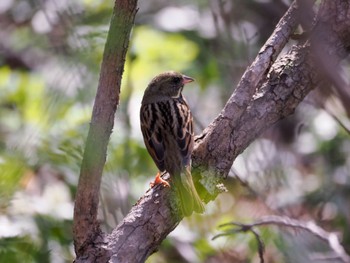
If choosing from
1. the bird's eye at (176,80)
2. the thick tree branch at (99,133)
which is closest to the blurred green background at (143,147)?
the thick tree branch at (99,133)

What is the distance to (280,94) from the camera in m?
3.67

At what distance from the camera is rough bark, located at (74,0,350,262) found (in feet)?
10.5

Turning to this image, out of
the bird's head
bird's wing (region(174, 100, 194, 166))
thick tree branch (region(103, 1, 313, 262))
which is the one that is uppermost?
the bird's head

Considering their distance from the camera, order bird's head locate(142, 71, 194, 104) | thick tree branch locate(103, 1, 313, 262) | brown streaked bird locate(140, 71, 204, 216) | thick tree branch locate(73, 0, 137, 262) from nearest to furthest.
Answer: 1. thick tree branch locate(73, 0, 137, 262)
2. thick tree branch locate(103, 1, 313, 262)
3. brown streaked bird locate(140, 71, 204, 216)
4. bird's head locate(142, 71, 194, 104)

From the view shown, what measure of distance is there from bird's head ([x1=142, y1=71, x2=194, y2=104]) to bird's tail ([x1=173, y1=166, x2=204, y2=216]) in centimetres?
137

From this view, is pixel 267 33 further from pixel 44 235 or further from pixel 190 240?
pixel 44 235

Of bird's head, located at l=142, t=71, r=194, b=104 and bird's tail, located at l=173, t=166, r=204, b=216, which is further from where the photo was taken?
bird's head, located at l=142, t=71, r=194, b=104

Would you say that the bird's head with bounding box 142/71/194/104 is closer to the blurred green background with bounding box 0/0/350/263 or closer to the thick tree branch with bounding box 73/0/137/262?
the blurred green background with bounding box 0/0/350/263

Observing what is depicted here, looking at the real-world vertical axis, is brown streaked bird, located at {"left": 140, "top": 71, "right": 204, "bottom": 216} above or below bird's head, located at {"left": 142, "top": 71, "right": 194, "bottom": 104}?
below

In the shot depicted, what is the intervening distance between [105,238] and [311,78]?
1110 mm

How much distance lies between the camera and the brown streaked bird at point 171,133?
3531mm

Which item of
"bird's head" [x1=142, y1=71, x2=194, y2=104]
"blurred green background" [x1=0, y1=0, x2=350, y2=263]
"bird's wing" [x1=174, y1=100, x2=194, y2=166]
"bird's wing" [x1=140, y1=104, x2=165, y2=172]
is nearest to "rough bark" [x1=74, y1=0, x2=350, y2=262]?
"bird's wing" [x1=174, y1=100, x2=194, y2=166]

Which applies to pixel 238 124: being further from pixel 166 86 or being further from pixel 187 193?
pixel 166 86

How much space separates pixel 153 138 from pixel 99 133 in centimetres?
146
